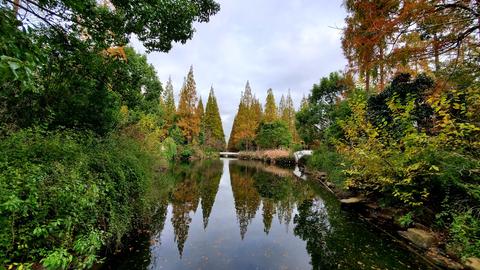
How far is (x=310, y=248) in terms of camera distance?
18.4 ft

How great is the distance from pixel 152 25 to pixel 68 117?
11.4 feet

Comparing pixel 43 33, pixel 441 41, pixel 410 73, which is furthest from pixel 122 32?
pixel 410 73

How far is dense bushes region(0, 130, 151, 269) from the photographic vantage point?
2.67m

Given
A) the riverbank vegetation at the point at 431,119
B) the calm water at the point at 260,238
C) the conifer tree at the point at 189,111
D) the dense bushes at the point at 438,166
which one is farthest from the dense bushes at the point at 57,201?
the conifer tree at the point at 189,111

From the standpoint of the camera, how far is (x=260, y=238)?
6.28 m

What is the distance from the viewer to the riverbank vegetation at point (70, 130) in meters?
2.68

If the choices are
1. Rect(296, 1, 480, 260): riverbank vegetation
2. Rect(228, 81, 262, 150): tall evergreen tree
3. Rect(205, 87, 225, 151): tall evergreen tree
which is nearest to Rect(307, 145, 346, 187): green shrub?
Rect(296, 1, 480, 260): riverbank vegetation

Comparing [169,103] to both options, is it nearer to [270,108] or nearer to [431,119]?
[270,108]

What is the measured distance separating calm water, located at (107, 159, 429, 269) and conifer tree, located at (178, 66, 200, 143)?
23.7m

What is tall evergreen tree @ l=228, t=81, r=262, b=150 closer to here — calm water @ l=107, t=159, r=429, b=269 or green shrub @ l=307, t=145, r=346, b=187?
green shrub @ l=307, t=145, r=346, b=187

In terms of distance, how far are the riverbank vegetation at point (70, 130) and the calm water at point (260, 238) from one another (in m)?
1.00

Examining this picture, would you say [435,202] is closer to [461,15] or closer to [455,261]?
[455,261]

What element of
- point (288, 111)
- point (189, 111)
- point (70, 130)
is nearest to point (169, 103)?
point (189, 111)

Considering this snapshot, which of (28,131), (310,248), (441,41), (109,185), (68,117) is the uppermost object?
(441,41)
